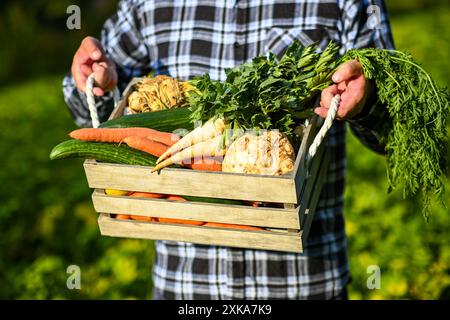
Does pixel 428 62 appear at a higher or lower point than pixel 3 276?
higher

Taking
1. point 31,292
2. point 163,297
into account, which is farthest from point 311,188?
point 31,292

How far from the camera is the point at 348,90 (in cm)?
248

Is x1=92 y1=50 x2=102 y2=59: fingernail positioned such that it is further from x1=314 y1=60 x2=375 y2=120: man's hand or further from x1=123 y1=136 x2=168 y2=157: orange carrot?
x1=314 y1=60 x2=375 y2=120: man's hand

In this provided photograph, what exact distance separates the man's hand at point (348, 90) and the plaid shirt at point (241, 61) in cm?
46

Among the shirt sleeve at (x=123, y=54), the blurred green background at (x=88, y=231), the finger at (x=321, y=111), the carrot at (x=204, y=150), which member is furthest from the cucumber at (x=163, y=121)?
the blurred green background at (x=88, y=231)

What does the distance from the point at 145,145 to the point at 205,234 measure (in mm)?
368

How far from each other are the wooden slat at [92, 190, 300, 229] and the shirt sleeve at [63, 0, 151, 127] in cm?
79

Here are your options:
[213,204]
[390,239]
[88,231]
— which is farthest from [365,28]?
[88,231]

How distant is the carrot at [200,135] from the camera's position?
2.38 m

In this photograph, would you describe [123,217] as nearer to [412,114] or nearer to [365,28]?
[412,114]

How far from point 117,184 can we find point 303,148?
63 cm

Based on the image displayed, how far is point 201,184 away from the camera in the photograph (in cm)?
233

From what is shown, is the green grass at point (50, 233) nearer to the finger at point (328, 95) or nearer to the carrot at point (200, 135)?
the carrot at point (200, 135)

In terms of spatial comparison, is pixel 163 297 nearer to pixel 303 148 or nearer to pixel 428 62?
pixel 303 148
